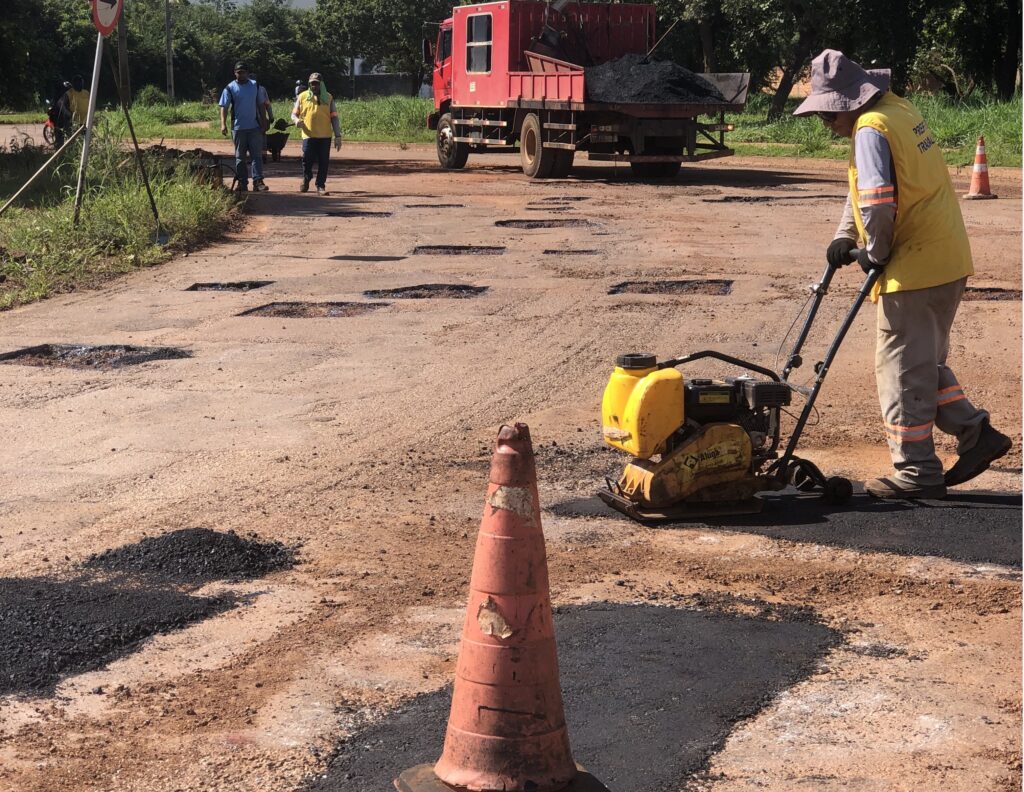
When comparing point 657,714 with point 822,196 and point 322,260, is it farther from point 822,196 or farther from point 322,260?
point 822,196

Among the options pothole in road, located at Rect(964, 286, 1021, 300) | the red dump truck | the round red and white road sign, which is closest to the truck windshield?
the red dump truck

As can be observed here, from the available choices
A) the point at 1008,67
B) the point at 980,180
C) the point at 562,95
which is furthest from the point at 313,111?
the point at 1008,67

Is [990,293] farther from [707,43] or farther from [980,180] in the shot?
[707,43]

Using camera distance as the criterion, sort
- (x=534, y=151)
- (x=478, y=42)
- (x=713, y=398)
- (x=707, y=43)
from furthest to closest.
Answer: (x=707, y=43) → (x=478, y=42) → (x=534, y=151) → (x=713, y=398)

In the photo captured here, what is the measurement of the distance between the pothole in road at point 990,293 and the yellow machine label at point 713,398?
6163mm

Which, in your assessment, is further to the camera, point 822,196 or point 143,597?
point 822,196

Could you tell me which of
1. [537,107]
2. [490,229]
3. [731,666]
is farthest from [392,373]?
Result: [537,107]

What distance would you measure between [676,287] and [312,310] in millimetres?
3280

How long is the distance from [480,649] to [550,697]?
21cm

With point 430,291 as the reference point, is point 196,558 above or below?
below

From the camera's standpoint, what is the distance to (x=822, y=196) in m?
20.2

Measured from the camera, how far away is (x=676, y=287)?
12375mm

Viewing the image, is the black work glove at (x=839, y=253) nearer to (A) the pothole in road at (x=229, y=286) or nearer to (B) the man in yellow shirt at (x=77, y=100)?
(A) the pothole in road at (x=229, y=286)

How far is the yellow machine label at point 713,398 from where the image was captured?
19.7 ft
